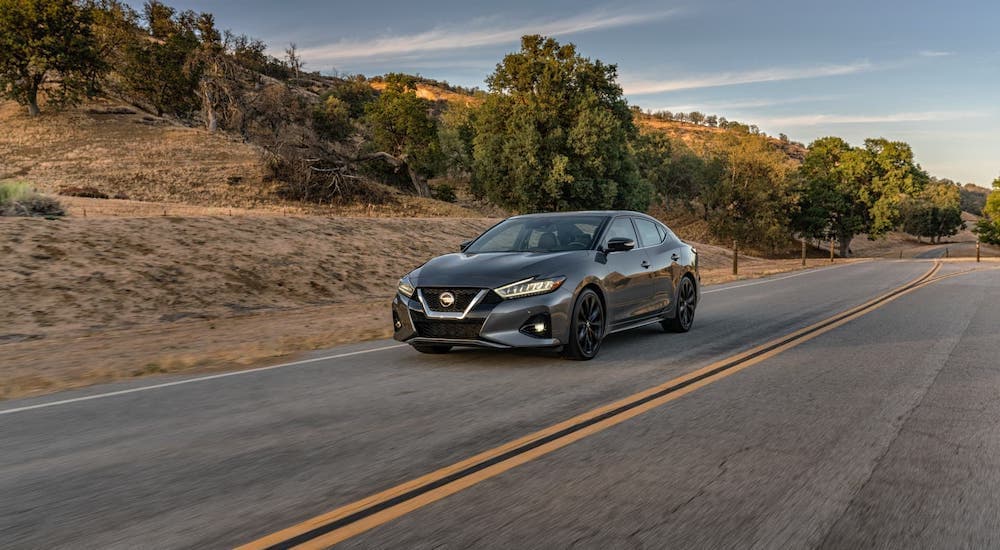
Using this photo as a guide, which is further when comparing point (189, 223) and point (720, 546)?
point (189, 223)

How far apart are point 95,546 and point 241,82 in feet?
196

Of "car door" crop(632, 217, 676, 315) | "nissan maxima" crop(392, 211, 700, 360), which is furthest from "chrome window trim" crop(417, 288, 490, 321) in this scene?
"car door" crop(632, 217, 676, 315)

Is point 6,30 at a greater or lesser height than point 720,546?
greater

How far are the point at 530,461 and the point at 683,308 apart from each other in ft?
22.0

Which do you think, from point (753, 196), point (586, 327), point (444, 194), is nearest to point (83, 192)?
point (444, 194)

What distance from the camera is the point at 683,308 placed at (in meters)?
10.7

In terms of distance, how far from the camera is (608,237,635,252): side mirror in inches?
345

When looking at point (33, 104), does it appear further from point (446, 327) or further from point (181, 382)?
point (446, 327)

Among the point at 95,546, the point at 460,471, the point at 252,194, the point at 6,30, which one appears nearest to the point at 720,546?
the point at 460,471

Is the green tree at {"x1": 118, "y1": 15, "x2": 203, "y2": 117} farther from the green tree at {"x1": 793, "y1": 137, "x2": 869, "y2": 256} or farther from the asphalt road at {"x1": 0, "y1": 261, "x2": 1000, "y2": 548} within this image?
the asphalt road at {"x1": 0, "y1": 261, "x2": 1000, "y2": 548}

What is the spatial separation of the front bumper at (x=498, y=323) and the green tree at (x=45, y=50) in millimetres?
52894

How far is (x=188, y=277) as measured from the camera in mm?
15922

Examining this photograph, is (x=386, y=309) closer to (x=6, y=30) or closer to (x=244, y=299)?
(x=244, y=299)

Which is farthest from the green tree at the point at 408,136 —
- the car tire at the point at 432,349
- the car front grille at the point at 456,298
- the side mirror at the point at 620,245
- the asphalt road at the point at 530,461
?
the asphalt road at the point at 530,461
